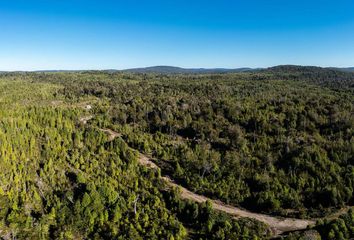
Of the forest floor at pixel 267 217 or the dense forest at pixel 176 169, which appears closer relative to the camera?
the dense forest at pixel 176 169

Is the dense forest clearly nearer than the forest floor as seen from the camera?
Yes

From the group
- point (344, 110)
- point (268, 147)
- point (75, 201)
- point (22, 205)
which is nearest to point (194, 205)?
point (75, 201)

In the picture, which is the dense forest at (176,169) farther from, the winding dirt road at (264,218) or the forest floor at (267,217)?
the winding dirt road at (264,218)

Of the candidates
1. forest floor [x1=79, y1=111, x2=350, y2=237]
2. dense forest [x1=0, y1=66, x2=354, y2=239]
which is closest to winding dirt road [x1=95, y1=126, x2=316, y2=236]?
forest floor [x1=79, y1=111, x2=350, y2=237]

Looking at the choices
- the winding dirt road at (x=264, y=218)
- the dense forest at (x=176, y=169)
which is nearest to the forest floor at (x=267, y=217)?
the winding dirt road at (x=264, y=218)

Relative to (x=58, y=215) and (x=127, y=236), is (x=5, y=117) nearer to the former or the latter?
(x=58, y=215)

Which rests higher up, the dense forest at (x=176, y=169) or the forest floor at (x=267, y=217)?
the dense forest at (x=176, y=169)

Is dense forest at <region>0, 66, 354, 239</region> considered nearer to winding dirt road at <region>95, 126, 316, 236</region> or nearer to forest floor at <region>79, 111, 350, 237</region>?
forest floor at <region>79, 111, 350, 237</region>

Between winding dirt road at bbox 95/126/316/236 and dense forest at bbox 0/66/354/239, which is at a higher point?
dense forest at bbox 0/66/354/239
